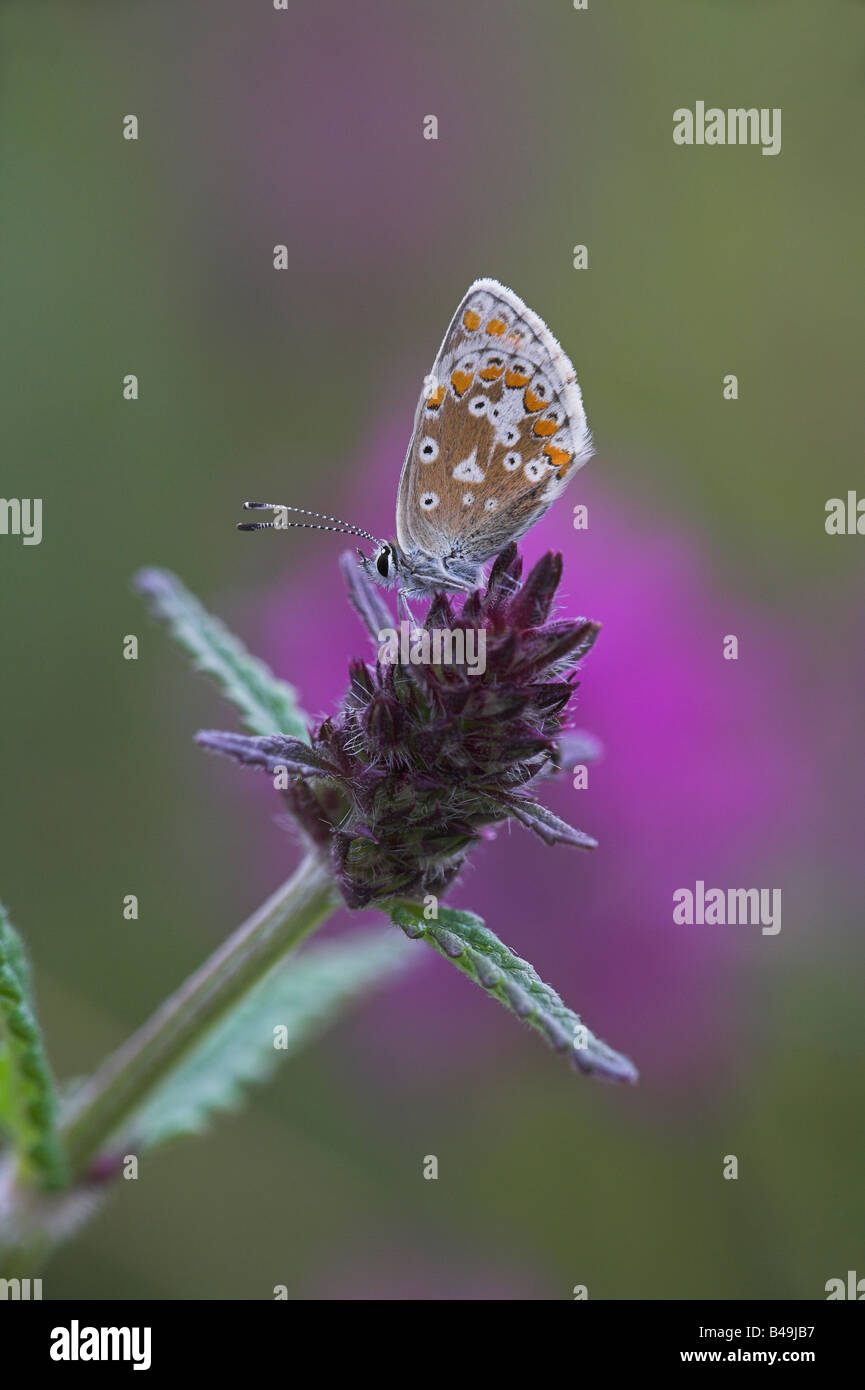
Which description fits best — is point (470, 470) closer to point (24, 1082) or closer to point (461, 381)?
point (461, 381)

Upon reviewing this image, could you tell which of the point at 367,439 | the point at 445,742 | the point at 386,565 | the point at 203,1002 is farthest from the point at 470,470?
the point at 367,439

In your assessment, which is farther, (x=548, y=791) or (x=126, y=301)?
(x=126, y=301)

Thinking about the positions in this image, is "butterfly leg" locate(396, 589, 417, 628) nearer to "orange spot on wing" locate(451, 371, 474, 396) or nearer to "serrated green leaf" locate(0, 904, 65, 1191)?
"orange spot on wing" locate(451, 371, 474, 396)

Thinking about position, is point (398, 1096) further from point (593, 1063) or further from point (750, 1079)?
point (593, 1063)

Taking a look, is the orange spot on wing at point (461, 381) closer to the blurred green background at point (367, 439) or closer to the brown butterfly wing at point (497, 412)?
the brown butterfly wing at point (497, 412)

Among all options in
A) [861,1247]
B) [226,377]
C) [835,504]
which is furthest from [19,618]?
[861,1247]

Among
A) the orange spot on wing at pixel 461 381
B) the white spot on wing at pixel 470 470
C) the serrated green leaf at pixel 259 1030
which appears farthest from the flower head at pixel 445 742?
the serrated green leaf at pixel 259 1030

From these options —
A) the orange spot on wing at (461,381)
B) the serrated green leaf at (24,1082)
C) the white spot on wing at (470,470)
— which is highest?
the orange spot on wing at (461,381)
